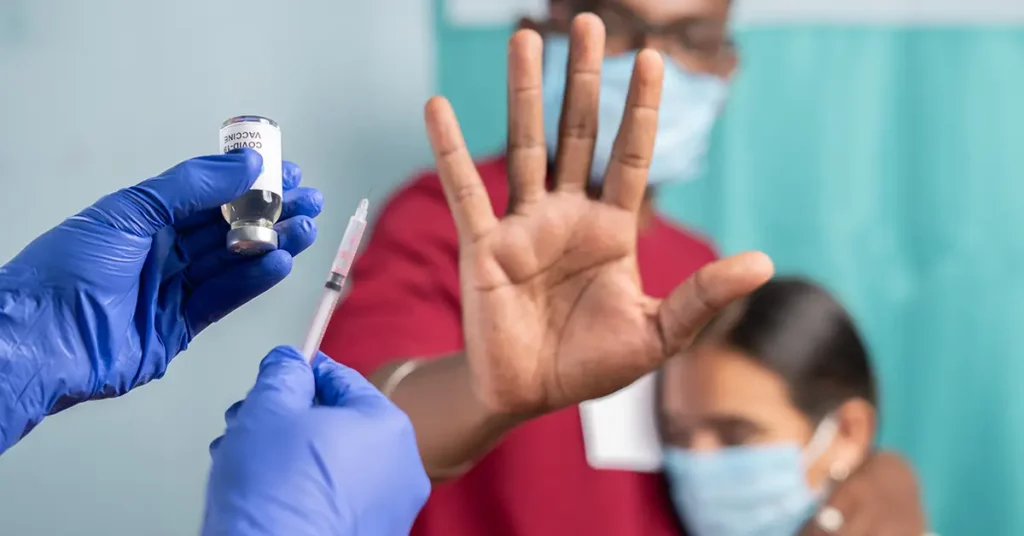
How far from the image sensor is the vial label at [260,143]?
75 centimetres

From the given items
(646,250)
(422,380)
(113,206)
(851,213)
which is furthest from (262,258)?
(851,213)

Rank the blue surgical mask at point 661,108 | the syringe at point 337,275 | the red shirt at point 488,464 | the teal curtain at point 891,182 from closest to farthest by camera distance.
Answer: the syringe at point 337,275 → the red shirt at point 488,464 → the blue surgical mask at point 661,108 → the teal curtain at point 891,182

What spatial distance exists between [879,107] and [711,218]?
0.33 m

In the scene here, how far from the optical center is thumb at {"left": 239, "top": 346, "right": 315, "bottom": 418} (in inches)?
27.0

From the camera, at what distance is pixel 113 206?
768 mm

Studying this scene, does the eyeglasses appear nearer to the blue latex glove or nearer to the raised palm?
the raised palm

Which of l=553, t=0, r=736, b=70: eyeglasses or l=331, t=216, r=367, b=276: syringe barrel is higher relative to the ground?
l=553, t=0, r=736, b=70: eyeglasses

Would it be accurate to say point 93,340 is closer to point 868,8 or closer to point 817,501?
point 817,501

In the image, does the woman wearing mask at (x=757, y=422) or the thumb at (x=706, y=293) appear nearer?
the thumb at (x=706, y=293)

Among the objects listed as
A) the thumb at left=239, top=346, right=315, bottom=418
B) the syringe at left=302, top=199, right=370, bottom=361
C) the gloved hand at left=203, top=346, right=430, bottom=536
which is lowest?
the gloved hand at left=203, top=346, right=430, bottom=536

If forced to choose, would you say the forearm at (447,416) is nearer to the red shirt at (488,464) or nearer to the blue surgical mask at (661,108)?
the red shirt at (488,464)

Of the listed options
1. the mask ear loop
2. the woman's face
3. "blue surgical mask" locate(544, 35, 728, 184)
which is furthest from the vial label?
the mask ear loop

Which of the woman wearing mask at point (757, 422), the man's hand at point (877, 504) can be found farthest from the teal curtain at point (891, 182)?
the woman wearing mask at point (757, 422)

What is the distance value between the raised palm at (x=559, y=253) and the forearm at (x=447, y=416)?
24mm
